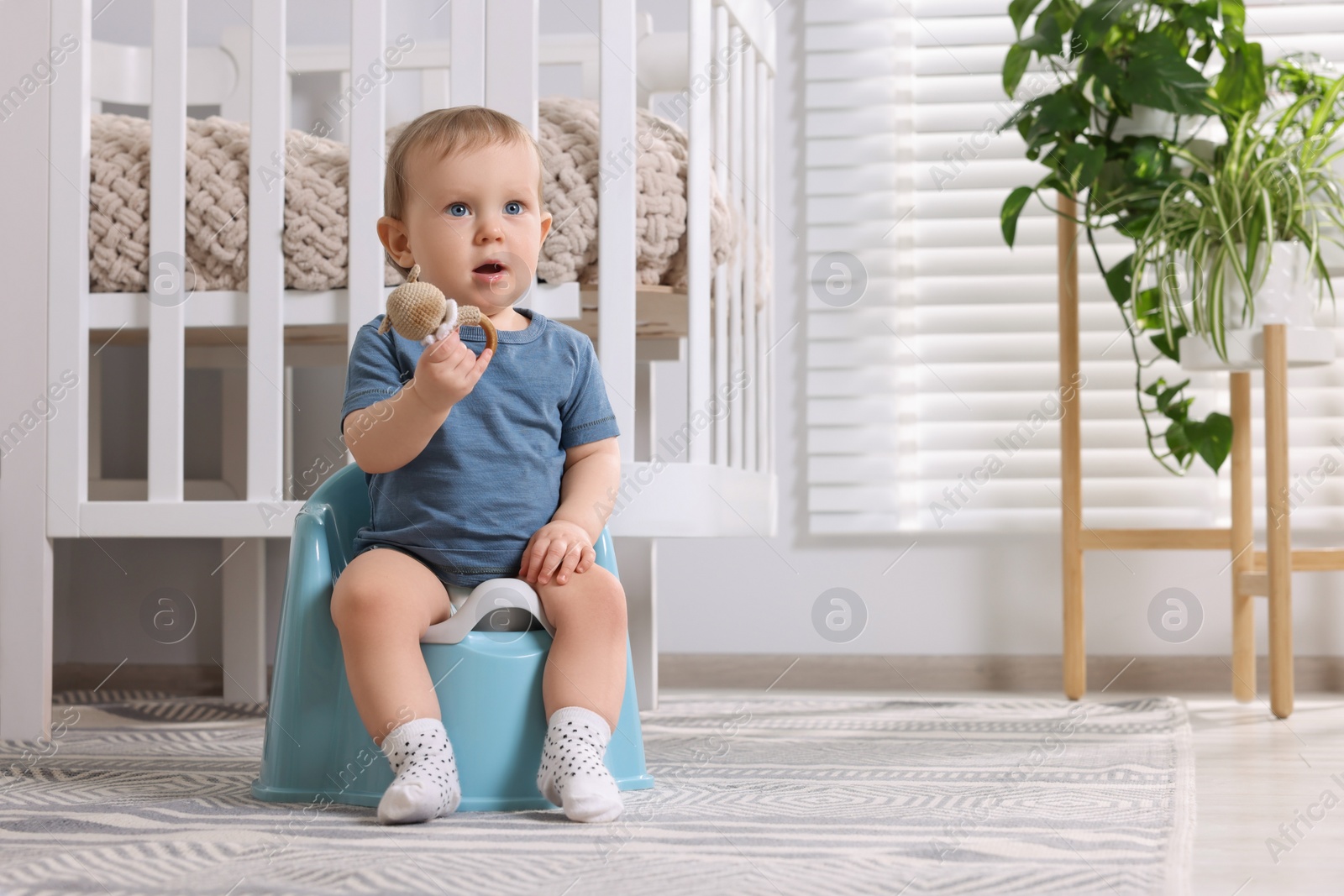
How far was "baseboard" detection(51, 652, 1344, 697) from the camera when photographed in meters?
1.69

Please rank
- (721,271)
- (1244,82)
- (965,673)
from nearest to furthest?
(721,271)
(1244,82)
(965,673)

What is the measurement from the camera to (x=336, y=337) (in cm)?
138

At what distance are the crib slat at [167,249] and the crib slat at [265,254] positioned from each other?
0.24 ft

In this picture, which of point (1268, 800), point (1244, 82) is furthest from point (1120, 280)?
point (1268, 800)

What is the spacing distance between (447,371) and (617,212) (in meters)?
0.39

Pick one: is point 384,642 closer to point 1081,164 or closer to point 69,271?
point 69,271

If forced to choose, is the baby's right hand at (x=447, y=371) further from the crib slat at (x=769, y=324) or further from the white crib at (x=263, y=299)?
the crib slat at (x=769, y=324)

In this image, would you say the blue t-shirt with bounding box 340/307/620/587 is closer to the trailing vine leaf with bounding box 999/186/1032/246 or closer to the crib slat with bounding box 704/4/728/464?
the crib slat with bounding box 704/4/728/464

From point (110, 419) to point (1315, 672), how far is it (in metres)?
1.80

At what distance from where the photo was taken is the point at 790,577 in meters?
1.83

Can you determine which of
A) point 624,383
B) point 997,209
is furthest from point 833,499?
point 624,383

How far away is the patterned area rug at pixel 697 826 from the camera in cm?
61

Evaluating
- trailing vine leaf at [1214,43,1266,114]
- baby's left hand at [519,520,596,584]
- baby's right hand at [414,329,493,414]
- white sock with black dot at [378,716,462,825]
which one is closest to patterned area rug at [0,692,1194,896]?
white sock with black dot at [378,716,462,825]

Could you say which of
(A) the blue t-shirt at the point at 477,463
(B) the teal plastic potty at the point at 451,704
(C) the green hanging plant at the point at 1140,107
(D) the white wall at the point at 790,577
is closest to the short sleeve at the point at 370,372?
(A) the blue t-shirt at the point at 477,463
